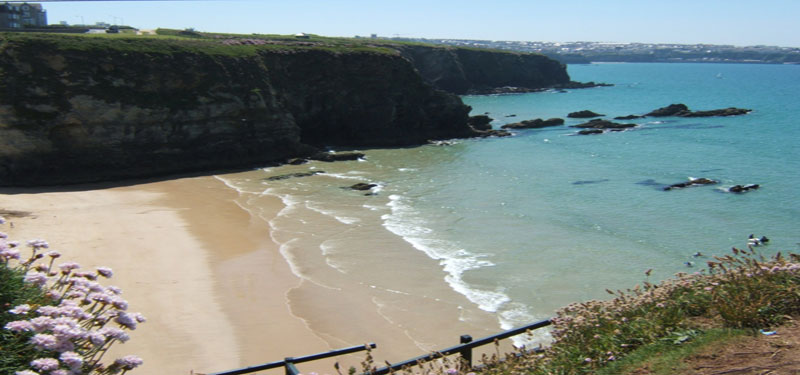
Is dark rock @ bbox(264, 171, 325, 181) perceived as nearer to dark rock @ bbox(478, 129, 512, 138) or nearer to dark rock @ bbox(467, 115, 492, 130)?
dark rock @ bbox(478, 129, 512, 138)

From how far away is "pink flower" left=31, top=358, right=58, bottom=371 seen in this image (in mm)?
4477

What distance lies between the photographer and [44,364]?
177 inches

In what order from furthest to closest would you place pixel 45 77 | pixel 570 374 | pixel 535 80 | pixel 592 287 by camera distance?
pixel 535 80, pixel 45 77, pixel 592 287, pixel 570 374

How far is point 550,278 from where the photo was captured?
17.9 m

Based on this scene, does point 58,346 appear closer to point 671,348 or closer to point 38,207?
point 671,348

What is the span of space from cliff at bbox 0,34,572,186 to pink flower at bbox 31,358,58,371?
99.2 ft

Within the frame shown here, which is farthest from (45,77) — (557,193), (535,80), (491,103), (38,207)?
(535,80)

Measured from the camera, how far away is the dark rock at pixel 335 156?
40.8 metres

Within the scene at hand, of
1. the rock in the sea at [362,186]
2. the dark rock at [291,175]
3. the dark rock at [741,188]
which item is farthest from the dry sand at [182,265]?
the dark rock at [741,188]

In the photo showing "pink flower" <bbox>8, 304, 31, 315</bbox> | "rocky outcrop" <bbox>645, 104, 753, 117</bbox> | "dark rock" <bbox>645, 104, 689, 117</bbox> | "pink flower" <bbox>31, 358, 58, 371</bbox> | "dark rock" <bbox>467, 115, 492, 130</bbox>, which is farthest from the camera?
"dark rock" <bbox>645, 104, 689, 117</bbox>

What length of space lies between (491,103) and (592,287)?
69896mm

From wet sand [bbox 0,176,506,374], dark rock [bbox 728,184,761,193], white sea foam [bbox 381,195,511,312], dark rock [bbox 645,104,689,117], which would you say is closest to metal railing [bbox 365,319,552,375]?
wet sand [bbox 0,176,506,374]

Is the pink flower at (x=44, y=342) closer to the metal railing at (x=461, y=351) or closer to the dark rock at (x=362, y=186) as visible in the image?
the metal railing at (x=461, y=351)

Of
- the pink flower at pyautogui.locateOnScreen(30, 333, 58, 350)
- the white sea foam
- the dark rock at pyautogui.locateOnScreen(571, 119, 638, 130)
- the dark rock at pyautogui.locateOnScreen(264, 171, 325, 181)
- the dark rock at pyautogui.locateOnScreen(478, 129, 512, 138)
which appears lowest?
the dark rock at pyautogui.locateOnScreen(264, 171, 325, 181)
